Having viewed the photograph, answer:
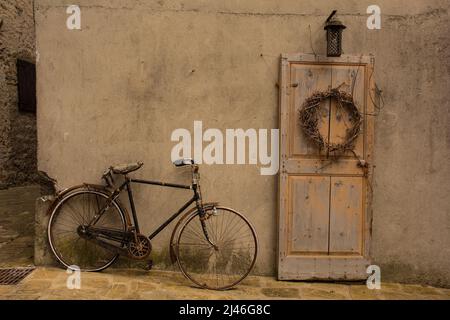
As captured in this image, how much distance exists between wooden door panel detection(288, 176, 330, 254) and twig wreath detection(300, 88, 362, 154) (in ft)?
1.39

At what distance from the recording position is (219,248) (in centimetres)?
502

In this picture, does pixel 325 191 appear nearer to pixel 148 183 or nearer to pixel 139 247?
pixel 148 183

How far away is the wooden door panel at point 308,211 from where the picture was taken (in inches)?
192

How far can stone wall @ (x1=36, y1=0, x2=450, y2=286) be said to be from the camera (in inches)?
192

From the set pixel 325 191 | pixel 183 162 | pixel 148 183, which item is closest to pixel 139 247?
pixel 148 183

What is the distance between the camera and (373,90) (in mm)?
4867

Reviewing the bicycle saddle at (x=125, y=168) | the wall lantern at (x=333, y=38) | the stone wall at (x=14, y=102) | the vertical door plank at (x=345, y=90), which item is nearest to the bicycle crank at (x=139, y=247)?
the bicycle saddle at (x=125, y=168)

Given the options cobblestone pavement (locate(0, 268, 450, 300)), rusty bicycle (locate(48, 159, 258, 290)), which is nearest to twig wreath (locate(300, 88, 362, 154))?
rusty bicycle (locate(48, 159, 258, 290))

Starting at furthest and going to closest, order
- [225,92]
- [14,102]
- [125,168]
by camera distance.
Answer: [14,102] < [225,92] < [125,168]

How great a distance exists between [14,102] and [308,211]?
7818 mm

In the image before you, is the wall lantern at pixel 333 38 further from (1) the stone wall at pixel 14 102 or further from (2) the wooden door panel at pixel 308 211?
(1) the stone wall at pixel 14 102

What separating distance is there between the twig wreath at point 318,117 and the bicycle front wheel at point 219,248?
1.33 m

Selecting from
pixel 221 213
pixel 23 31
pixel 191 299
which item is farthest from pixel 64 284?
pixel 23 31

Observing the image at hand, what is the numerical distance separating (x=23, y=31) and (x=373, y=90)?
857cm
